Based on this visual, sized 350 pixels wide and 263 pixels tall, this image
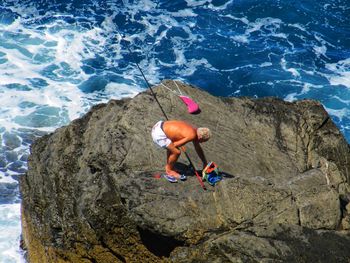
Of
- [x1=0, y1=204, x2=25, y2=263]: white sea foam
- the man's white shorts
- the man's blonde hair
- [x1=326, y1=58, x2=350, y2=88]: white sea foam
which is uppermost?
the man's blonde hair

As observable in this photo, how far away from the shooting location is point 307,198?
911 centimetres

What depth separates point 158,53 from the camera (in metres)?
21.7

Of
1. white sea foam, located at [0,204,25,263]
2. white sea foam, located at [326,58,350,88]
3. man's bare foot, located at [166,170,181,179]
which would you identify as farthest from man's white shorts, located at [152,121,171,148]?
white sea foam, located at [326,58,350,88]

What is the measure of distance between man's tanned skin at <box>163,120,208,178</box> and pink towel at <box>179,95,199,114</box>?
1885 millimetres

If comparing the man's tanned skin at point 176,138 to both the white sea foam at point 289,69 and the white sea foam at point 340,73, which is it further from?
the white sea foam at point 340,73

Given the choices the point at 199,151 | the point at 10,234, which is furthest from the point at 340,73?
the point at 10,234

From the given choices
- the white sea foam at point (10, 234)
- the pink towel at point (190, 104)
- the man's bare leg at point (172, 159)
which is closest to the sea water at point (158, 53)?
the white sea foam at point (10, 234)

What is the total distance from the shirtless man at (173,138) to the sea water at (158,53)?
27.4 feet

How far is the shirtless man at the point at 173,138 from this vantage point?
9156 millimetres

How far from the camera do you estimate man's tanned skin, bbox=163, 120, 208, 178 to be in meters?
9.14

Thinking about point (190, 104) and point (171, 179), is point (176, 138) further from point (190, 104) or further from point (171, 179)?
point (190, 104)

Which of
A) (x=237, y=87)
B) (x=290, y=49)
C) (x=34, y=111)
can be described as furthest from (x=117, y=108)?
(x=290, y=49)

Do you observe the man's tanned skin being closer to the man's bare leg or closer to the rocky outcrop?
the man's bare leg

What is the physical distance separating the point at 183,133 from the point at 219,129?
224 centimetres
